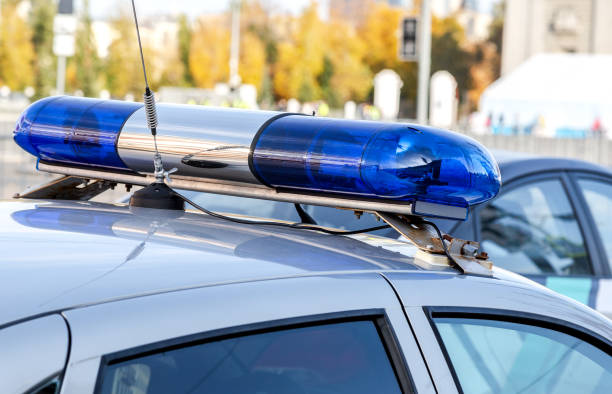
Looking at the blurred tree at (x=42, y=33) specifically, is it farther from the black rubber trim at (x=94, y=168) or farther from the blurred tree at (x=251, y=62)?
the black rubber trim at (x=94, y=168)

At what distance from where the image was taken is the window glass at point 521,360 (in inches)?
68.1

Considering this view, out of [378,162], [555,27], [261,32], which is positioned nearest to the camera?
[378,162]

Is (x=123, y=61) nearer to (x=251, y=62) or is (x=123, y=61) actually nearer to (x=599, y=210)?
(x=251, y=62)

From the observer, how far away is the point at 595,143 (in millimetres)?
17516

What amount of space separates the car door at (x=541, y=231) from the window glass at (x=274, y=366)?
2.72 m

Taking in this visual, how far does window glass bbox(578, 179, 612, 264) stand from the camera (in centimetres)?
452

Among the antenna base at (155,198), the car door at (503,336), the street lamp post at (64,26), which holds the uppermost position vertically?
the street lamp post at (64,26)

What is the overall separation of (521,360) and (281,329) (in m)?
0.69

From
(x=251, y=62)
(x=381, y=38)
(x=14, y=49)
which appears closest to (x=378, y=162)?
(x=14, y=49)

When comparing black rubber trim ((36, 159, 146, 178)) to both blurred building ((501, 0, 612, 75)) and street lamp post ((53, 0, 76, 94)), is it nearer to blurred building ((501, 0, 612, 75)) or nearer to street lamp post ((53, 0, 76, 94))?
street lamp post ((53, 0, 76, 94))

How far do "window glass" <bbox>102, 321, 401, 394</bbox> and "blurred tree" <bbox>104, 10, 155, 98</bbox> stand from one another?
58208 millimetres

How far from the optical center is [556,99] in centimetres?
Answer: 3716

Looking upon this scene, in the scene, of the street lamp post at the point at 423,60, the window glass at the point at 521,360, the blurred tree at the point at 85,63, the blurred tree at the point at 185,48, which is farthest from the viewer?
the blurred tree at the point at 185,48

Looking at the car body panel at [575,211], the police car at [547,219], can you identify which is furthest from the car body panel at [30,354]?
the police car at [547,219]
